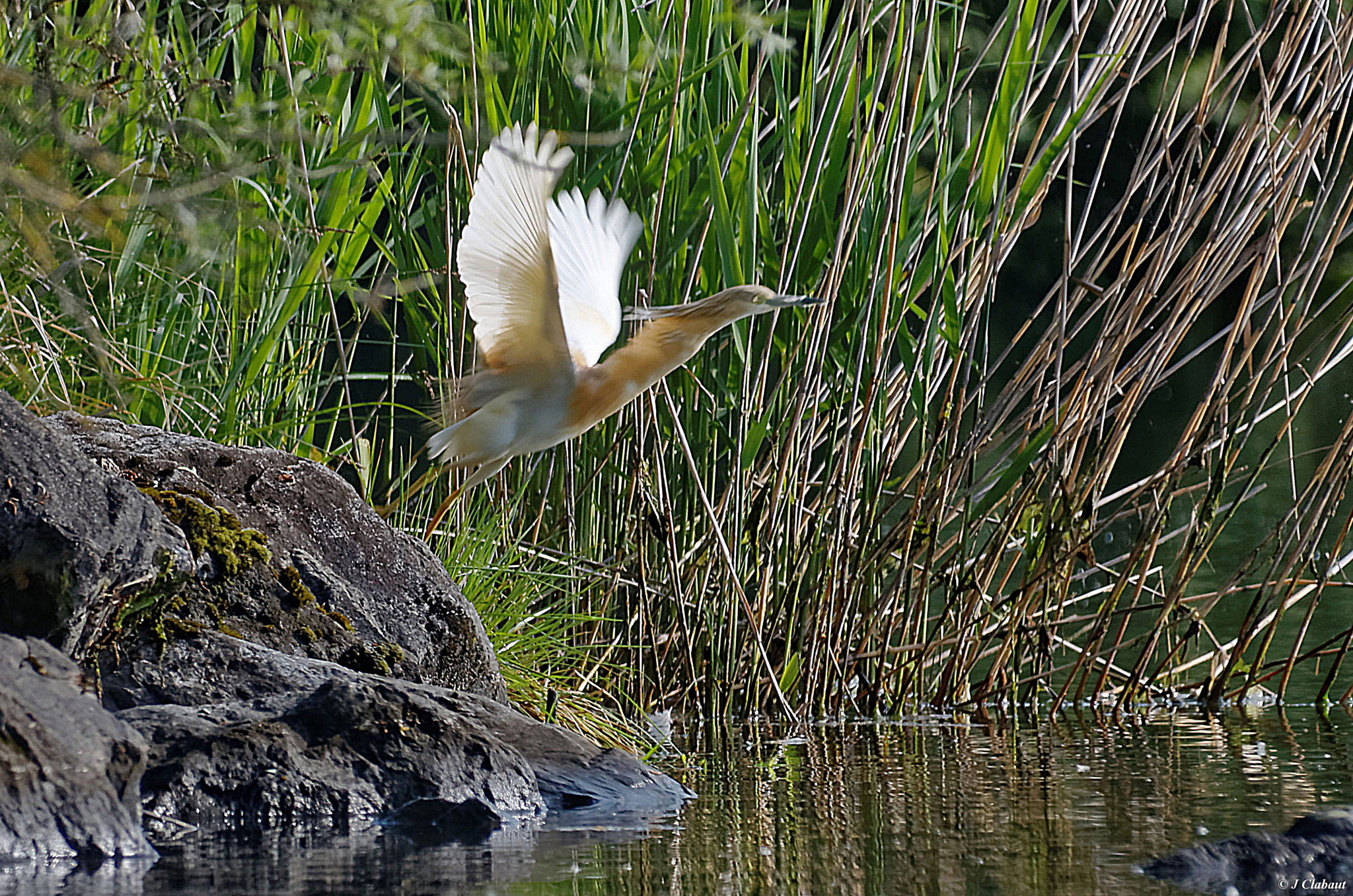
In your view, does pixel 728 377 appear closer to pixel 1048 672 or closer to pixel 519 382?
pixel 519 382

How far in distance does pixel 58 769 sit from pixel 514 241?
3.66 feet

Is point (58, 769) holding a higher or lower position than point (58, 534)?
lower

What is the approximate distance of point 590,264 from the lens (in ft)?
9.59

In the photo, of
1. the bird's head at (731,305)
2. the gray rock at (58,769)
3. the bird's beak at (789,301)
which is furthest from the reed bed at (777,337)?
the gray rock at (58,769)

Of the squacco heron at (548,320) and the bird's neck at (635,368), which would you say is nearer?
the squacco heron at (548,320)

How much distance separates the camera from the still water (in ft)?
5.97

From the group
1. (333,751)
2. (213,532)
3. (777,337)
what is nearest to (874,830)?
(333,751)

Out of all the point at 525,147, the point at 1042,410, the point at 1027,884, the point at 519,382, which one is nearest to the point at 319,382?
the point at 519,382

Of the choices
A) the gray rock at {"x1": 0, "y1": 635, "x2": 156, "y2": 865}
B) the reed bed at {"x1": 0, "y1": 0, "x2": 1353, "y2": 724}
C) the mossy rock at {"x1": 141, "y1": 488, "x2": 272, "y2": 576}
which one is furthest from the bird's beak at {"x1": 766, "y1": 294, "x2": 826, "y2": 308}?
the gray rock at {"x1": 0, "y1": 635, "x2": 156, "y2": 865}

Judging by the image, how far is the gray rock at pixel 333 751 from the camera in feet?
6.95

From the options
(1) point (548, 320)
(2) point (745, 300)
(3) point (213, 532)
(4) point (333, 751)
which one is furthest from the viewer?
(2) point (745, 300)

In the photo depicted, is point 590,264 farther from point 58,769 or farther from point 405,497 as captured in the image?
point 58,769

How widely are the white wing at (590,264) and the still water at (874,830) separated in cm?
82

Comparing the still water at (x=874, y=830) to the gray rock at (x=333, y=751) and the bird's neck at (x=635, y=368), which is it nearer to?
the gray rock at (x=333, y=751)
